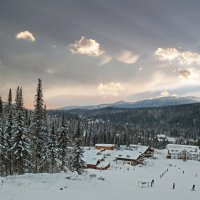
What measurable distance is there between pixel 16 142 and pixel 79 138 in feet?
47.7

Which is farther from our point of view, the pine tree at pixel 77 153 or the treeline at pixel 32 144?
the pine tree at pixel 77 153

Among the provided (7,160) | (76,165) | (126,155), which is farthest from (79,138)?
(126,155)

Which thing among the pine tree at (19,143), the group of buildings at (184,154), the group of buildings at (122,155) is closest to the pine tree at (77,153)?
the pine tree at (19,143)

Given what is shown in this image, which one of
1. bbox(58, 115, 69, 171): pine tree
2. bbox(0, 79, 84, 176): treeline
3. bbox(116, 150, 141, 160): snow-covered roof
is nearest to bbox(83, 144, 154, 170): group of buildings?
bbox(116, 150, 141, 160): snow-covered roof

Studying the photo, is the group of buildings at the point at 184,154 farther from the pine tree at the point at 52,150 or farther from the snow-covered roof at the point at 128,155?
the pine tree at the point at 52,150

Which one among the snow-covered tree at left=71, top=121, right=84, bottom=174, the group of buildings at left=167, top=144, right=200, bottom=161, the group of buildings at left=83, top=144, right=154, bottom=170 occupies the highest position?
the snow-covered tree at left=71, top=121, right=84, bottom=174

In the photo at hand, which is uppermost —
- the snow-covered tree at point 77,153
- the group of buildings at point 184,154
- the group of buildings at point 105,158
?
the snow-covered tree at point 77,153

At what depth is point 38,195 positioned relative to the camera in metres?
21.8

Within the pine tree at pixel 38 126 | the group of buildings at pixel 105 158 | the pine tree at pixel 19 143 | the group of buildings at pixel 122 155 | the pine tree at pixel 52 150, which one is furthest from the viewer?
the group of buildings at pixel 122 155

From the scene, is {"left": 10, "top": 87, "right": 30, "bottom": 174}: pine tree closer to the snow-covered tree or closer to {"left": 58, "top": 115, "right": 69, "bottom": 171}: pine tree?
{"left": 58, "top": 115, "right": 69, "bottom": 171}: pine tree

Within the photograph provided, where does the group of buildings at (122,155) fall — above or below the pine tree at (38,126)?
below

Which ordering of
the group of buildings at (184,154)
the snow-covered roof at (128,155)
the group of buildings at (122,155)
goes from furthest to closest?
the group of buildings at (184,154) → the snow-covered roof at (128,155) → the group of buildings at (122,155)

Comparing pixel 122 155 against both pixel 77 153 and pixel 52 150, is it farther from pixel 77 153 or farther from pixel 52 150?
pixel 52 150

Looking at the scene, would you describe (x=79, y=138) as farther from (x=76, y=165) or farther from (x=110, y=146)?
(x=110, y=146)
